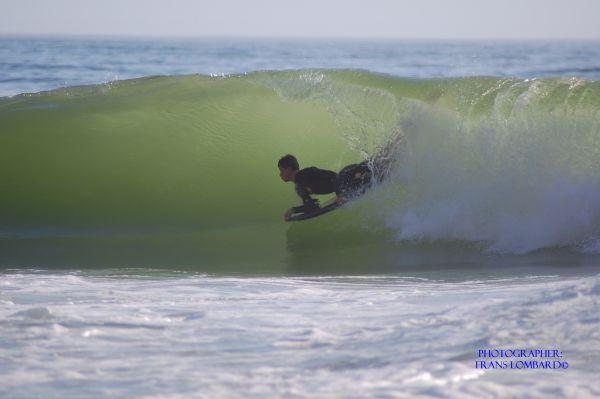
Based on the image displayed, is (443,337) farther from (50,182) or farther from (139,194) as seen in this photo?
(50,182)

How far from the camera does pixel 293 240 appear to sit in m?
7.70

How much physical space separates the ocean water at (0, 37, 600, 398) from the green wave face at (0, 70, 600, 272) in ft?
0.09

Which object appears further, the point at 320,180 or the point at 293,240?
the point at 293,240

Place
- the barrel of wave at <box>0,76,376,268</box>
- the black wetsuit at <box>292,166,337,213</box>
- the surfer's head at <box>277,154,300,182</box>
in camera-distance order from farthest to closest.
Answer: the barrel of wave at <box>0,76,376,268</box>, the black wetsuit at <box>292,166,337,213</box>, the surfer's head at <box>277,154,300,182</box>

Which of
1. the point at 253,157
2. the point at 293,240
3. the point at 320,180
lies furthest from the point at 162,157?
the point at 320,180

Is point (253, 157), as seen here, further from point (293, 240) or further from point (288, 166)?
point (288, 166)

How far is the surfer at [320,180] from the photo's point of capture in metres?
7.20

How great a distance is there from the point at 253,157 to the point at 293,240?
2296 millimetres

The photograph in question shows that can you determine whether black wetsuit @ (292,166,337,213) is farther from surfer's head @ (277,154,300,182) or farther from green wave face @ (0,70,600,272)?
green wave face @ (0,70,600,272)

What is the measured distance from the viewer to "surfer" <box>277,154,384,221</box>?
23.6 feet

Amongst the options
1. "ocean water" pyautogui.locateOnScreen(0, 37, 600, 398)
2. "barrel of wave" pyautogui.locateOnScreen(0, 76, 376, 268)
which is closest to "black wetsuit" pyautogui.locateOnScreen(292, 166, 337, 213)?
"ocean water" pyautogui.locateOnScreen(0, 37, 600, 398)

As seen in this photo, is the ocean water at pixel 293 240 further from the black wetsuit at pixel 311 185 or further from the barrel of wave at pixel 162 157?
the black wetsuit at pixel 311 185

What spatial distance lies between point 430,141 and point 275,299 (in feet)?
12.4

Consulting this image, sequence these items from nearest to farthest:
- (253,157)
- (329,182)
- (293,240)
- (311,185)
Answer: (311,185)
(329,182)
(293,240)
(253,157)
